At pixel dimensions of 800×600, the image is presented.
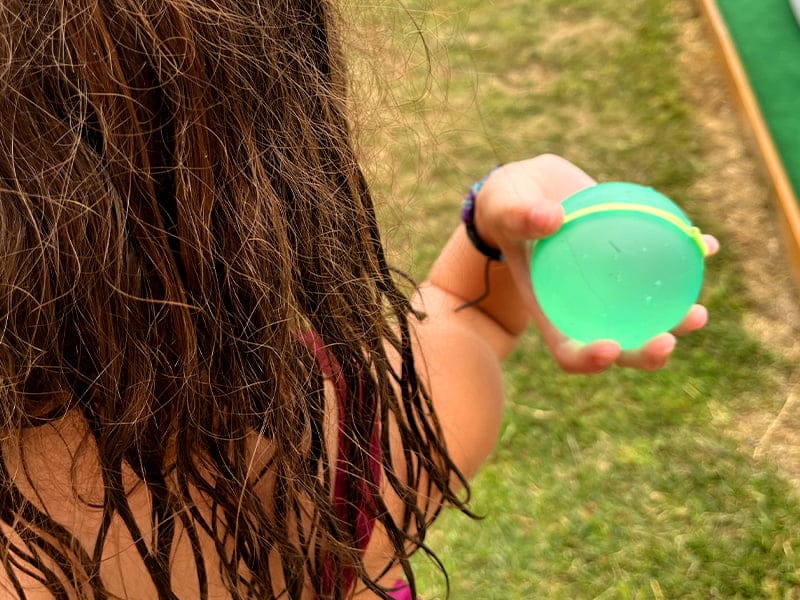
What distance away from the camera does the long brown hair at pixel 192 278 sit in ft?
1.99

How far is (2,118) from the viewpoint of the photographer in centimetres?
60

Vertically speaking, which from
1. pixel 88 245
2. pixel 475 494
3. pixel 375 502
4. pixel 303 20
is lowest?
pixel 475 494

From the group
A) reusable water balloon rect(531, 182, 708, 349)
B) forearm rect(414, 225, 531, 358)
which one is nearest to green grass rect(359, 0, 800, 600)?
forearm rect(414, 225, 531, 358)

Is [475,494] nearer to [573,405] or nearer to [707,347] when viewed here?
[573,405]

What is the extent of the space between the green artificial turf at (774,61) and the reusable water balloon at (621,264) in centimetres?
139

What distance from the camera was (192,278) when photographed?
0.68m

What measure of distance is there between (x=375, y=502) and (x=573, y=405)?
45.1 inches

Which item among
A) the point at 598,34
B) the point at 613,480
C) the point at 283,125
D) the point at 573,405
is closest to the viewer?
the point at 283,125

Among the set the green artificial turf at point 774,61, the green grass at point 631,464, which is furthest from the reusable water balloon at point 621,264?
the green artificial turf at point 774,61

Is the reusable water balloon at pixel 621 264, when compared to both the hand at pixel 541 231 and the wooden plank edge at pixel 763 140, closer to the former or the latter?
the hand at pixel 541 231

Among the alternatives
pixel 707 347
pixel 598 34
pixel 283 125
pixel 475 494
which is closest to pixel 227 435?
pixel 283 125

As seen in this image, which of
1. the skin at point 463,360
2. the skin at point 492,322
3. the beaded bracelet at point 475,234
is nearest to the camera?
the skin at point 463,360

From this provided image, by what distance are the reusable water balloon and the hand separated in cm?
2

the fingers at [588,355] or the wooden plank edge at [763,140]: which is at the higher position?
the fingers at [588,355]
